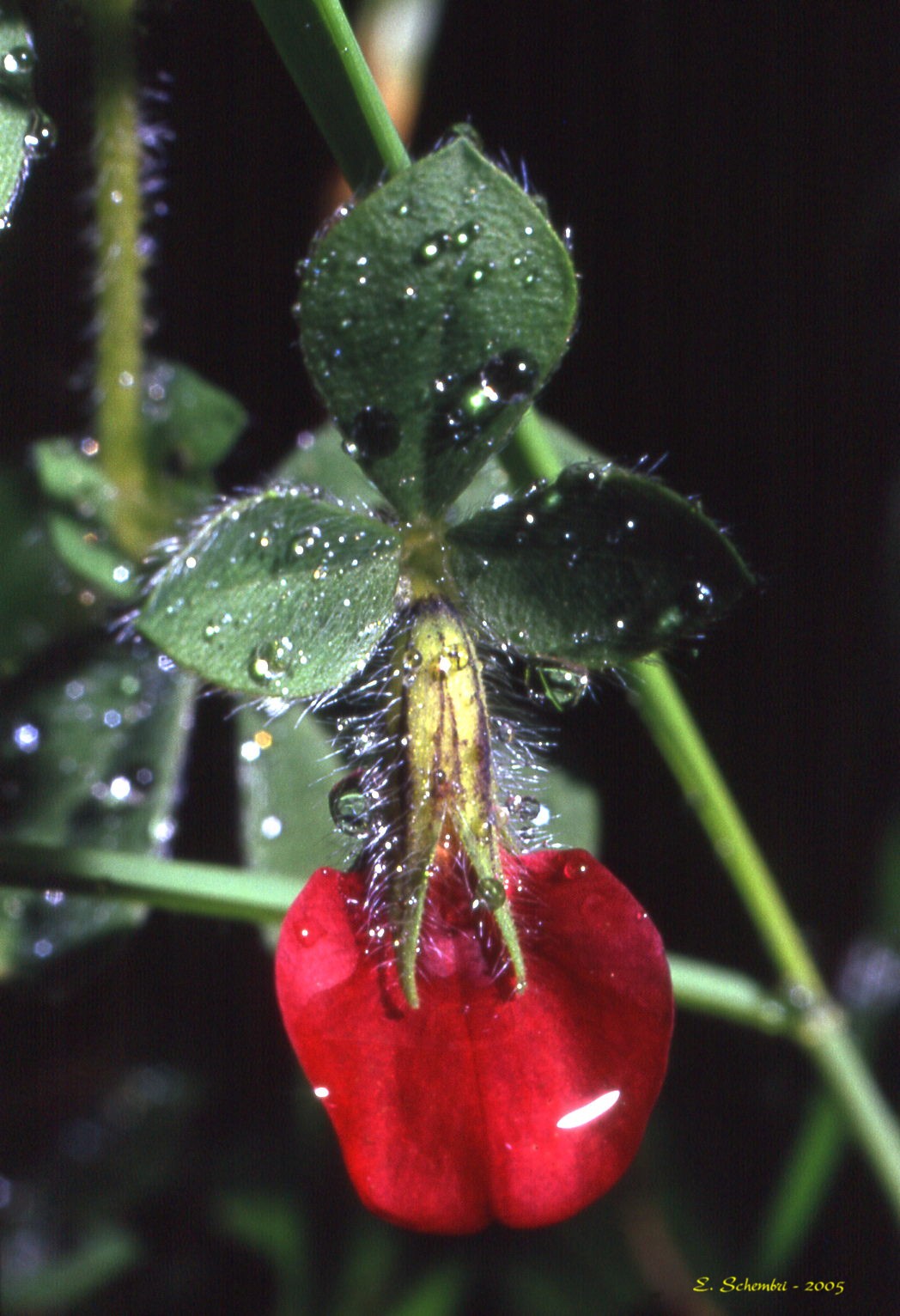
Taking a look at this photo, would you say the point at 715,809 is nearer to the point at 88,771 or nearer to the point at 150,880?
the point at 150,880

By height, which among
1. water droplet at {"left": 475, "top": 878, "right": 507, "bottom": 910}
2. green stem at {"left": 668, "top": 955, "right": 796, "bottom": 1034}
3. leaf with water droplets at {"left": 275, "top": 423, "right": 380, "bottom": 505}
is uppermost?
water droplet at {"left": 475, "top": 878, "right": 507, "bottom": 910}

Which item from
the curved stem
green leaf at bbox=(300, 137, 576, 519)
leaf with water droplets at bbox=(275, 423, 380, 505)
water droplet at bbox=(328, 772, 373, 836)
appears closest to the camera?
green leaf at bbox=(300, 137, 576, 519)

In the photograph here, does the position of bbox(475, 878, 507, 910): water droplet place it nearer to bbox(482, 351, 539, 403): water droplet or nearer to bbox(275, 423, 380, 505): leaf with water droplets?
bbox(482, 351, 539, 403): water droplet

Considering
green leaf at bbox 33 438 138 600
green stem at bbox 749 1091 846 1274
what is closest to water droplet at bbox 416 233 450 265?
green leaf at bbox 33 438 138 600

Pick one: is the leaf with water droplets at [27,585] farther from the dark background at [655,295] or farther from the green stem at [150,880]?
the green stem at [150,880]

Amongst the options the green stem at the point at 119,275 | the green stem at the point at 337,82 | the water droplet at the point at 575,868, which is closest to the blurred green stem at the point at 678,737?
the green stem at the point at 337,82

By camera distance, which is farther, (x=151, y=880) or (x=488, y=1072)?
(x=151, y=880)

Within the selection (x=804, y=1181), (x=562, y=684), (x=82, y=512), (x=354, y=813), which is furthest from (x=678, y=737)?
(x=804, y=1181)

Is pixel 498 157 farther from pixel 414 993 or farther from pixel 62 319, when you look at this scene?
pixel 414 993
